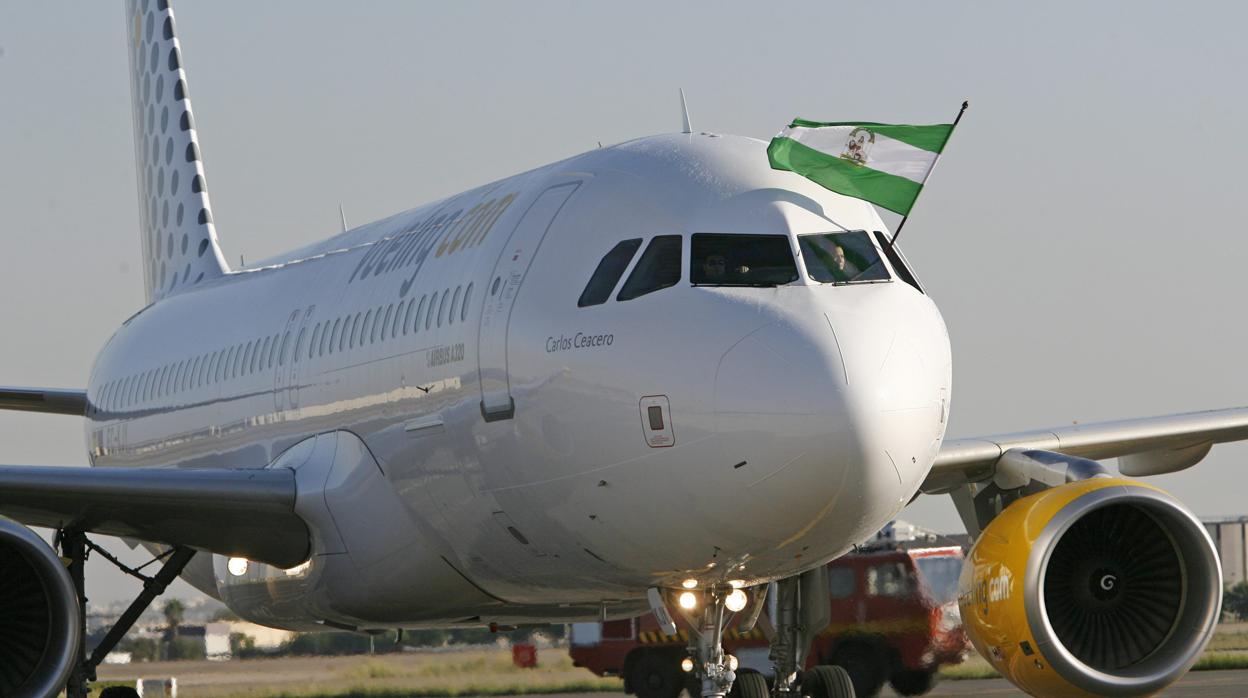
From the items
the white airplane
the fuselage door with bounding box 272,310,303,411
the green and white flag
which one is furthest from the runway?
the green and white flag

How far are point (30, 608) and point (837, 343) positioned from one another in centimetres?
587

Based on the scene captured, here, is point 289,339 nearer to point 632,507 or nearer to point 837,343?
point 632,507

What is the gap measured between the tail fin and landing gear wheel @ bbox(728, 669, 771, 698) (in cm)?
1012

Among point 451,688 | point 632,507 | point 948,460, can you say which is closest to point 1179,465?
point 948,460

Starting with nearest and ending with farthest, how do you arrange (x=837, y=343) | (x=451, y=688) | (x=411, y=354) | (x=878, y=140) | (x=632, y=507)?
(x=837, y=343) → (x=632, y=507) → (x=878, y=140) → (x=411, y=354) → (x=451, y=688)

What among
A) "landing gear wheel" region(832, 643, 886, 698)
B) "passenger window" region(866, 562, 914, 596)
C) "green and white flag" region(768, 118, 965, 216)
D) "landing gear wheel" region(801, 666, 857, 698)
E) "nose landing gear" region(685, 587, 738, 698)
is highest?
"green and white flag" region(768, 118, 965, 216)

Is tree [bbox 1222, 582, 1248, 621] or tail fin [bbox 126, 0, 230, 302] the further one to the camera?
tree [bbox 1222, 582, 1248, 621]

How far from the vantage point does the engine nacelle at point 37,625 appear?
1293 cm

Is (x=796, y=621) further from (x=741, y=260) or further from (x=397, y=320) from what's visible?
(x=741, y=260)

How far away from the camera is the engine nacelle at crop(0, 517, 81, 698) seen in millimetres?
12930

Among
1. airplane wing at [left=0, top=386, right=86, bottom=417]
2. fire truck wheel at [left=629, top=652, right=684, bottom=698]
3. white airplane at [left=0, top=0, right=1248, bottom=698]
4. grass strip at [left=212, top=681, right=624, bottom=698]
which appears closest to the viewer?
white airplane at [left=0, top=0, right=1248, bottom=698]

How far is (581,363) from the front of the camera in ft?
38.4

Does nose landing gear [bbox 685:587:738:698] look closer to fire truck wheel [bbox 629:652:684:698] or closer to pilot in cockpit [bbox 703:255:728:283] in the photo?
pilot in cockpit [bbox 703:255:728:283]

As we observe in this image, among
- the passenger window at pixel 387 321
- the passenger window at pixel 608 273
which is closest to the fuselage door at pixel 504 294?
the passenger window at pixel 608 273
